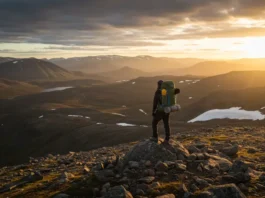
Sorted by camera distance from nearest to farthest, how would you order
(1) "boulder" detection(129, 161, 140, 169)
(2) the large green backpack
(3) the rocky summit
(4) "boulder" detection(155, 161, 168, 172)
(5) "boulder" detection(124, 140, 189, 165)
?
(3) the rocky summit, (4) "boulder" detection(155, 161, 168, 172), (1) "boulder" detection(129, 161, 140, 169), (2) the large green backpack, (5) "boulder" detection(124, 140, 189, 165)

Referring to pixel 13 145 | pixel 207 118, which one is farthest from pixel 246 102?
pixel 13 145

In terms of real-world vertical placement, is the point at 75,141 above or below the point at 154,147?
below

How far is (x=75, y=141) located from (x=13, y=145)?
151ft

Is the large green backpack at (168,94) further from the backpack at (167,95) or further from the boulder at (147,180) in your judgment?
the boulder at (147,180)

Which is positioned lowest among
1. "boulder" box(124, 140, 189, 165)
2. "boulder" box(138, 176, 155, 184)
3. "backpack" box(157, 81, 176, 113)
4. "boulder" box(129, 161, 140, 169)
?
"boulder" box(138, 176, 155, 184)

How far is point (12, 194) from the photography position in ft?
64.3

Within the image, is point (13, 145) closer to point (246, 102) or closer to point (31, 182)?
point (246, 102)

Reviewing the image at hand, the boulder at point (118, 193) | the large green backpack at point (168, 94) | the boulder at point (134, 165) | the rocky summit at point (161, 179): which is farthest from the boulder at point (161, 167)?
the large green backpack at point (168, 94)

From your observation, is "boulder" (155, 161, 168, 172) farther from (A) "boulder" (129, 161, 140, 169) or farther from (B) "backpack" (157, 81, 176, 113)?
(B) "backpack" (157, 81, 176, 113)

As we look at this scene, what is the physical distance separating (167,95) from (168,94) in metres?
0.09

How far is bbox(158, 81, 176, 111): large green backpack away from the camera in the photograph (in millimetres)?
19203

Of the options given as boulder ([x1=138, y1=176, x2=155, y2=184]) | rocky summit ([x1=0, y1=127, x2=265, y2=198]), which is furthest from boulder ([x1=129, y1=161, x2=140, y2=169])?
boulder ([x1=138, y1=176, x2=155, y2=184])

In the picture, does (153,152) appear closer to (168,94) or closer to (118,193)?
(168,94)

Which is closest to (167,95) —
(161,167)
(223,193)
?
(161,167)
